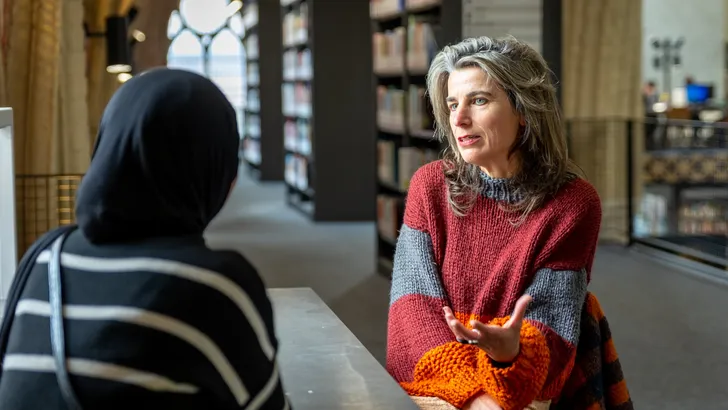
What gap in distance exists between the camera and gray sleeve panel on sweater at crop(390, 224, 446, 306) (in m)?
2.16

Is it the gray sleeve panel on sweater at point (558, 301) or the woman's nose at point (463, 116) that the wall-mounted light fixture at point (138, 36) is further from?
the gray sleeve panel on sweater at point (558, 301)

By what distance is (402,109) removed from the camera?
7.31 m

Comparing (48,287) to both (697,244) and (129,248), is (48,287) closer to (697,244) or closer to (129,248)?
(129,248)

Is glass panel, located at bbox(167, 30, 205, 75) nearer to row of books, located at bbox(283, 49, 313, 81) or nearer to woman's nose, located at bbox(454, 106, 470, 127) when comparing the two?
row of books, located at bbox(283, 49, 313, 81)

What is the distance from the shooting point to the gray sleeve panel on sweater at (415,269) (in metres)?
2.16

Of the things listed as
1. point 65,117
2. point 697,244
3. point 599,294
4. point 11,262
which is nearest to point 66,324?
point 11,262

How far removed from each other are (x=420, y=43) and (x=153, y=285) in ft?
18.9

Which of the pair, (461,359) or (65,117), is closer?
(461,359)

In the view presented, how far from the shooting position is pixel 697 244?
24.2ft

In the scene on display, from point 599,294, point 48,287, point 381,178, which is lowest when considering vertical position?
point 599,294

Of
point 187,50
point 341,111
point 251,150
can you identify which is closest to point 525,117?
point 341,111

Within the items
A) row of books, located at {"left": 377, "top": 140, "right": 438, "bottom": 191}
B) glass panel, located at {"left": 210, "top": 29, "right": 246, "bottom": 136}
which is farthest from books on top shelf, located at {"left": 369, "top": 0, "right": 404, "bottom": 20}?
glass panel, located at {"left": 210, "top": 29, "right": 246, "bottom": 136}

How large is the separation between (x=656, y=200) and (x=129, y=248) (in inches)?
284

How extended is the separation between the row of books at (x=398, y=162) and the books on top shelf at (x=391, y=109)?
0.14 m
